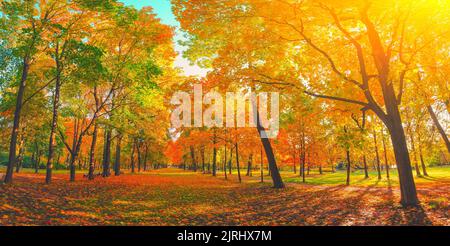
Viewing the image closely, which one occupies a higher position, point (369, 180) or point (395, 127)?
point (395, 127)

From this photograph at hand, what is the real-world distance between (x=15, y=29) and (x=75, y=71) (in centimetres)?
450

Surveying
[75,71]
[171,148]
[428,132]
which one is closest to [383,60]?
[75,71]

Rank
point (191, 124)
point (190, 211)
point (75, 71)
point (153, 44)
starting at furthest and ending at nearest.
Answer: point (191, 124), point (153, 44), point (75, 71), point (190, 211)

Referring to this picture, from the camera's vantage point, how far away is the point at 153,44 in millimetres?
20188

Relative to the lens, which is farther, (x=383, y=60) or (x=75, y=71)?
(x=75, y=71)

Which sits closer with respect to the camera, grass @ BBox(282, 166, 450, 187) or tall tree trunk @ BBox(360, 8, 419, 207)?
tall tree trunk @ BBox(360, 8, 419, 207)

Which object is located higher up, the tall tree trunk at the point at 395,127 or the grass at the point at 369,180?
the tall tree trunk at the point at 395,127

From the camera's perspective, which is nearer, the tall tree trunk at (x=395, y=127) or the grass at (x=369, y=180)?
the tall tree trunk at (x=395, y=127)

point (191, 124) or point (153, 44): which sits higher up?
point (153, 44)

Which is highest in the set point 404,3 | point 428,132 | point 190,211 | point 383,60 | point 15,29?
point 15,29

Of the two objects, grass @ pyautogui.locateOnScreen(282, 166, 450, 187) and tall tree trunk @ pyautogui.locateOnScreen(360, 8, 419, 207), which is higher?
tall tree trunk @ pyautogui.locateOnScreen(360, 8, 419, 207)

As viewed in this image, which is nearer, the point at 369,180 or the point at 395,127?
the point at 395,127

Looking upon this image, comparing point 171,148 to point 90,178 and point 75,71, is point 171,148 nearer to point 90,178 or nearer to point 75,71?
point 90,178
